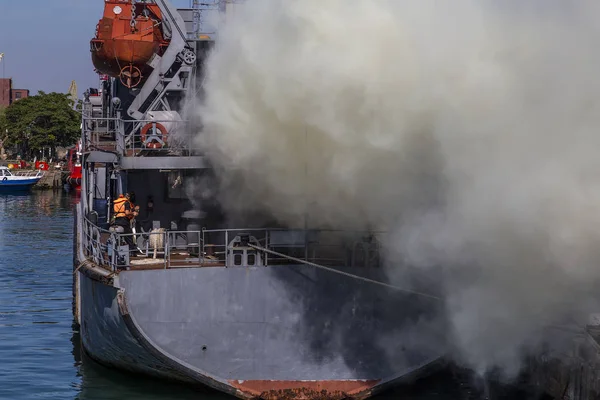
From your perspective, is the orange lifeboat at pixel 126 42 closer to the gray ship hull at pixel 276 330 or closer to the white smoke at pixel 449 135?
the white smoke at pixel 449 135

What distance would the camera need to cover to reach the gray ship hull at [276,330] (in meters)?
16.9

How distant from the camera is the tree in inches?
4065

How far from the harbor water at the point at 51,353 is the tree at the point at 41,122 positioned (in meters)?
64.4

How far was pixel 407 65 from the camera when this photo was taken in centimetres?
1480

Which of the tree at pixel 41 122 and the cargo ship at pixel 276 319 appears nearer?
the cargo ship at pixel 276 319

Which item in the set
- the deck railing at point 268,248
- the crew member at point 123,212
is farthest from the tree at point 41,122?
the deck railing at point 268,248

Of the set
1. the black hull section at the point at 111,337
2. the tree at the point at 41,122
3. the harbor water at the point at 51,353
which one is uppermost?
the tree at the point at 41,122

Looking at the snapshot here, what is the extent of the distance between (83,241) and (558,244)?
37.6ft

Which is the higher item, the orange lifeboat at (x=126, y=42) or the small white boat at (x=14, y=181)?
the orange lifeboat at (x=126, y=42)

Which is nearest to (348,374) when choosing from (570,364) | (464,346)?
(464,346)

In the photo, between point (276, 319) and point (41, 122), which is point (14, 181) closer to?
point (41, 122)

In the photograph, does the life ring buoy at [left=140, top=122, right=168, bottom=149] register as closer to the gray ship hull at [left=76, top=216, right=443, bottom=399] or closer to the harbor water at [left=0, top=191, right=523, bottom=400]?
the gray ship hull at [left=76, top=216, right=443, bottom=399]

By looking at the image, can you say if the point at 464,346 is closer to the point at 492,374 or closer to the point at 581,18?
the point at 492,374

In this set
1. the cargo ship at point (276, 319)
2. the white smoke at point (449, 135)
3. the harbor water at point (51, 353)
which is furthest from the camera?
the harbor water at point (51, 353)
